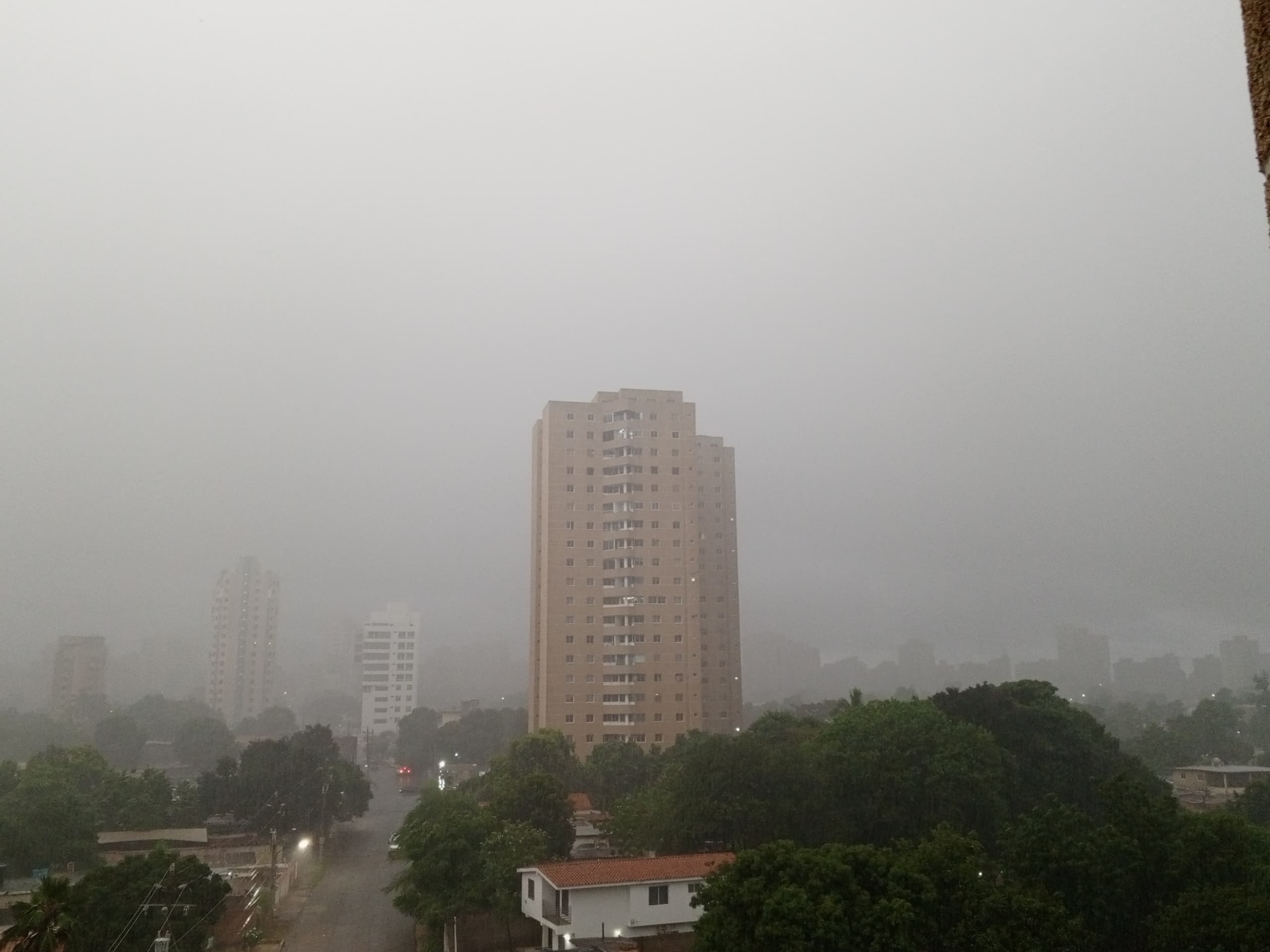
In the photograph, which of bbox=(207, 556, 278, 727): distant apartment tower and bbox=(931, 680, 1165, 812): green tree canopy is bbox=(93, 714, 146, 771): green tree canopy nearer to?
bbox=(207, 556, 278, 727): distant apartment tower

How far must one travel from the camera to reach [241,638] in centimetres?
9444

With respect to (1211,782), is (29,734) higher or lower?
higher

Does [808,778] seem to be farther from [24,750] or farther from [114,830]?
[24,750]

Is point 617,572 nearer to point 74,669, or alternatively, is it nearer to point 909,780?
point 909,780

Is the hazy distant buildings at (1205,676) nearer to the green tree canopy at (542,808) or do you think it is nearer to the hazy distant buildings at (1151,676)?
the hazy distant buildings at (1151,676)

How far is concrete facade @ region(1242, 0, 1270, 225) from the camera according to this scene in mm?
3004

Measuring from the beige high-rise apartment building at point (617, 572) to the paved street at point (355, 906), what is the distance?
1261cm

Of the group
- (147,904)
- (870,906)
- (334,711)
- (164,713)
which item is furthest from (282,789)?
(334,711)

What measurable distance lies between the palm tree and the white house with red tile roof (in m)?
8.52

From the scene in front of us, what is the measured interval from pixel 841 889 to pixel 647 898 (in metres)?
5.70

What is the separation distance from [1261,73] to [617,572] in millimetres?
48569

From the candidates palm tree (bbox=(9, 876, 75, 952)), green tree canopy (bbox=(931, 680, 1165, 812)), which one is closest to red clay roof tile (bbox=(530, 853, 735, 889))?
palm tree (bbox=(9, 876, 75, 952))

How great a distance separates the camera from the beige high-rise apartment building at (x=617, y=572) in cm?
4931

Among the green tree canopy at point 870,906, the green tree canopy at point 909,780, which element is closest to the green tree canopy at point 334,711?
the green tree canopy at point 909,780
